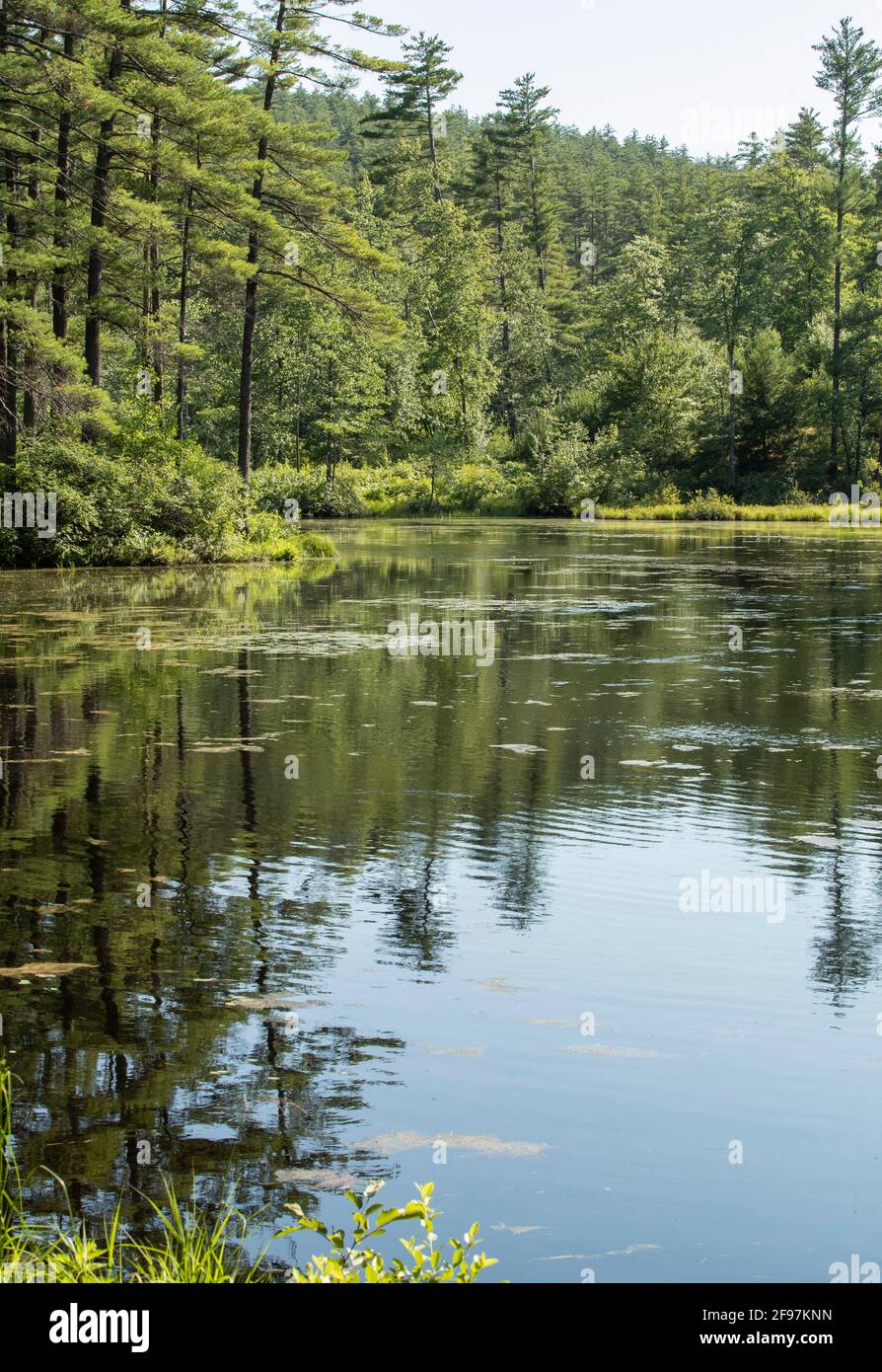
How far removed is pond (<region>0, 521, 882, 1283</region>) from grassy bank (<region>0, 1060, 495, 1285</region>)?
0.14 meters

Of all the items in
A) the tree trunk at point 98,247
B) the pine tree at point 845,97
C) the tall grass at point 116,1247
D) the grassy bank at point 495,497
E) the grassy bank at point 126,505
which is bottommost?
the tall grass at point 116,1247

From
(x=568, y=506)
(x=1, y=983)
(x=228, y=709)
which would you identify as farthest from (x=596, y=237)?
(x=1, y=983)

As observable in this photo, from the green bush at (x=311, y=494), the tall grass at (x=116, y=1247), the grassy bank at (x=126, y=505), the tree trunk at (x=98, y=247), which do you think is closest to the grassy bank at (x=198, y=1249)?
the tall grass at (x=116, y=1247)

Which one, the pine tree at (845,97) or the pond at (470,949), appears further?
the pine tree at (845,97)

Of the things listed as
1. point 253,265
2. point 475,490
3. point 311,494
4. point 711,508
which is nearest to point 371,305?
Answer: point 253,265

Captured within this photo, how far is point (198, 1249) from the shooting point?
4.27 metres

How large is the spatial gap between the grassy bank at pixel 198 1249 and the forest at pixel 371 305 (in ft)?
53.6

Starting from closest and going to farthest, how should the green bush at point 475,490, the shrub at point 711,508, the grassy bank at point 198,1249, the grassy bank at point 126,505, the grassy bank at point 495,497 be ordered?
the grassy bank at point 198,1249 < the grassy bank at point 126,505 < the grassy bank at point 495,497 < the shrub at point 711,508 < the green bush at point 475,490

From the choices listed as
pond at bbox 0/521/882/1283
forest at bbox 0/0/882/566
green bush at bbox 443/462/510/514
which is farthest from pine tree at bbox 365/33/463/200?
pond at bbox 0/521/882/1283

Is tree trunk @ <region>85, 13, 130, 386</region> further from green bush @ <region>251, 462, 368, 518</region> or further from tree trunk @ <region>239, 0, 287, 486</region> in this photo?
green bush @ <region>251, 462, 368, 518</region>

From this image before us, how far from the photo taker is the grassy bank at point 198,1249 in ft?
12.0

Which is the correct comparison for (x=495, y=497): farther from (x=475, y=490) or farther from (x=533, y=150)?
(x=533, y=150)

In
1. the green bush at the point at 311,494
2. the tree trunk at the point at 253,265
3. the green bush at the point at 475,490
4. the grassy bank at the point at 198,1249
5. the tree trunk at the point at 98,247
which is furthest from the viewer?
the green bush at the point at 475,490

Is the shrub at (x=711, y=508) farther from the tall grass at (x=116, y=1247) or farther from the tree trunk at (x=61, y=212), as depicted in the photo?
the tall grass at (x=116, y=1247)
